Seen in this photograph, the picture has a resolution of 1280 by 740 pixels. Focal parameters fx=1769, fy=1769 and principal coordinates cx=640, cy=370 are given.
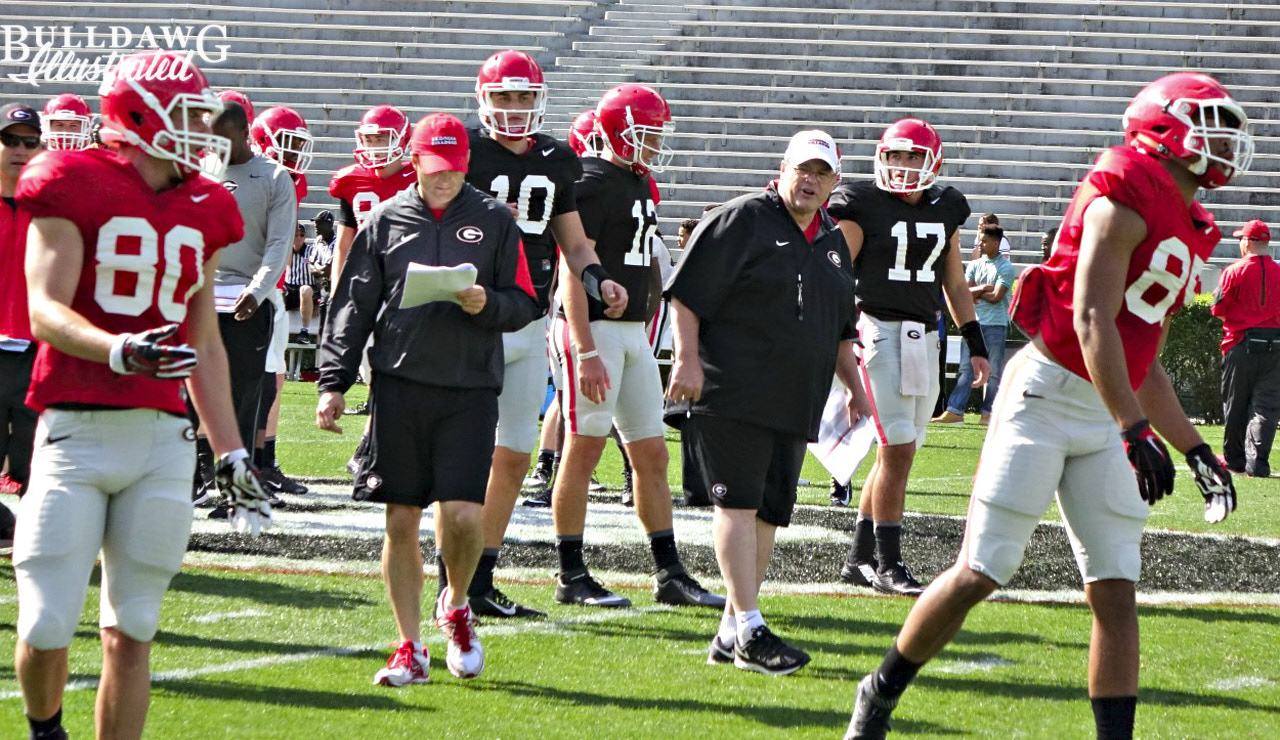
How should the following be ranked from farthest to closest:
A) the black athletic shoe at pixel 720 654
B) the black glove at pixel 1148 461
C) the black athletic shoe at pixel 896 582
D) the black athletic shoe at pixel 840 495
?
the black athletic shoe at pixel 840 495 < the black athletic shoe at pixel 896 582 < the black athletic shoe at pixel 720 654 < the black glove at pixel 1148 461

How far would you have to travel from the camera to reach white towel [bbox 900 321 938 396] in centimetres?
712

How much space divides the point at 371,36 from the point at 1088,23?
1024 centimetres

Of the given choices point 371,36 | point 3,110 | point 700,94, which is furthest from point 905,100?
point 3,110

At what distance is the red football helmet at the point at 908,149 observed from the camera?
22.9 ft

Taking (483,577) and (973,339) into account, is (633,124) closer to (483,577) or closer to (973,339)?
(483,577)

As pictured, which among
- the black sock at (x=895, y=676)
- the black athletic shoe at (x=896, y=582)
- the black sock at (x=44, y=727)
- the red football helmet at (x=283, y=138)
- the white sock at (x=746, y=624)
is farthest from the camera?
the red football helmet at (x=283, y=138)

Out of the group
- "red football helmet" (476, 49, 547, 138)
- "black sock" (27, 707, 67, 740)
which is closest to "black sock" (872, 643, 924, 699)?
"black sock" (27, 707, 67, 740)

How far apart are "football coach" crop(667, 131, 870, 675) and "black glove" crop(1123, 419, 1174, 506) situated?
1.64m

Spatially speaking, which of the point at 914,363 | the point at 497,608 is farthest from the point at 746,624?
the point at 914,363

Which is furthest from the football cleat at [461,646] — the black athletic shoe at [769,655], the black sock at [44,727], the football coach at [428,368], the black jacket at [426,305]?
the black sock at [44,727]

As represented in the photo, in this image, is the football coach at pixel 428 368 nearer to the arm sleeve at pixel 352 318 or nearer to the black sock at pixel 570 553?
the arm sleeve at pixel 352 318

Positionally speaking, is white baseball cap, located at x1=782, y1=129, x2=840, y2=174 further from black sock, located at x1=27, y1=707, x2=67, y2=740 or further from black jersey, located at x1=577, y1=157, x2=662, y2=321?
black sock, located at x1=27, y1=707, x2=67, y2=740

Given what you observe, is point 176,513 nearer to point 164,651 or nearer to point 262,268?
point 164,651

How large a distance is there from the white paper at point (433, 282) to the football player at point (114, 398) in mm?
1266
